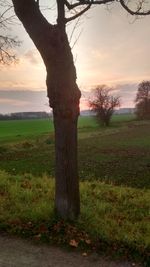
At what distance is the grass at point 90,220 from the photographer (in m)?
7.21

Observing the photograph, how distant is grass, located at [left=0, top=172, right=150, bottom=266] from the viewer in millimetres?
7207

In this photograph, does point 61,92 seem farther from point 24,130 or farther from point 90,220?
point 24,130

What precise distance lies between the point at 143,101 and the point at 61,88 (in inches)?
4655

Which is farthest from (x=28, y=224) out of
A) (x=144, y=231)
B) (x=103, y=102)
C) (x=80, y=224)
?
(x=103, y=102)

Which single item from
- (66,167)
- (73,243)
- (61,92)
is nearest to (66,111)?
(61,92)

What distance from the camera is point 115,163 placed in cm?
2495

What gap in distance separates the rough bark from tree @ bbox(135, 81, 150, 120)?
111230 mm

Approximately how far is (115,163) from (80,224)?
17.1 metres

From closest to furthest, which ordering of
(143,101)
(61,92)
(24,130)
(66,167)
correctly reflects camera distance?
(61,92), (66,167), (24,130), (143,101)

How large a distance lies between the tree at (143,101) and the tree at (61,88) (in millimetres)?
111225

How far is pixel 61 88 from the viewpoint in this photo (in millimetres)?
7988

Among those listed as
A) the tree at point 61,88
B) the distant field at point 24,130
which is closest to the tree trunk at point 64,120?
the tree at point 61,88

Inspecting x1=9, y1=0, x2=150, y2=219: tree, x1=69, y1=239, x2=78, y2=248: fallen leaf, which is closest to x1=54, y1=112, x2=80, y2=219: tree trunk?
x1=9, y1=0, x2=150, y2=219: tree

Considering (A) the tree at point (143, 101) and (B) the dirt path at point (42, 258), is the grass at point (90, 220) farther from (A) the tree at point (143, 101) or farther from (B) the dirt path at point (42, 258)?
(A) the tree at point (143, 101)
